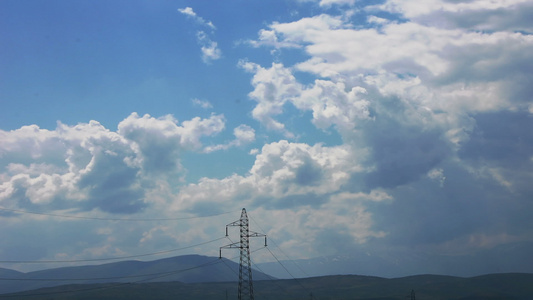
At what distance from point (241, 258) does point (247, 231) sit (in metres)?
7.65

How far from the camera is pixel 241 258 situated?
13238 cm

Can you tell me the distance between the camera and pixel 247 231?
13438cm
